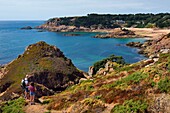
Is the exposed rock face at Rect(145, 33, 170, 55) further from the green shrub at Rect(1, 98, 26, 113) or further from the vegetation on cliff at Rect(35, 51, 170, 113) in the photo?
the green shrub at Rect(1, 98, 26, 113)

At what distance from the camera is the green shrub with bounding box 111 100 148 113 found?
19.5 meters

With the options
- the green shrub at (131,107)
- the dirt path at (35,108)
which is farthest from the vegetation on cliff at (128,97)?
the dirt path at (35,108)

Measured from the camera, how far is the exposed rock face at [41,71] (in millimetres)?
45094

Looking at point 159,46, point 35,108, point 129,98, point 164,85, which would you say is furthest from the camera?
point 159,46

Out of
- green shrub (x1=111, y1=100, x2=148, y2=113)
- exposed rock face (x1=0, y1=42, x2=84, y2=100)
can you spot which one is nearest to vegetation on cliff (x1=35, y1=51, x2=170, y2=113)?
green shrub (x1=111, y1=100, x2=148, y2=113)

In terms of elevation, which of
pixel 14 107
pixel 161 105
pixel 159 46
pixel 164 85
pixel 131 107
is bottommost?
pixel 159 46

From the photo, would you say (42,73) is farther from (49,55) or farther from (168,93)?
(168,93)

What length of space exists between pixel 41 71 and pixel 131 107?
28.5 metres

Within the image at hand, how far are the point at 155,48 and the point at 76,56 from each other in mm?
29150

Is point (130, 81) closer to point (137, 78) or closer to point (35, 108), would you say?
point (137, 78)

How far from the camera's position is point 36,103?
2503cm

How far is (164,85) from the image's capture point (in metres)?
22.4

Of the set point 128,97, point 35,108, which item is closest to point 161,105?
point 128,97

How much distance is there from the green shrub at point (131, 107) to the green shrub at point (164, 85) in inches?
104
